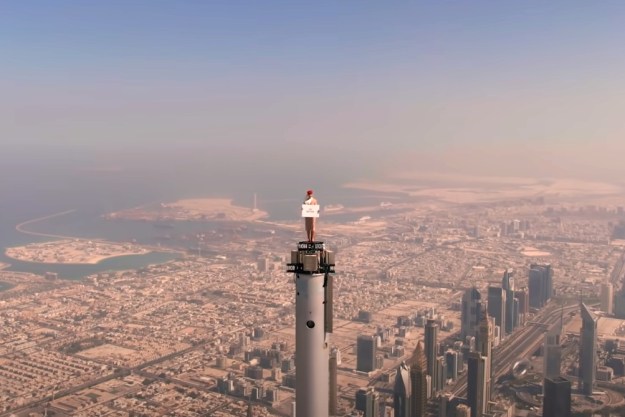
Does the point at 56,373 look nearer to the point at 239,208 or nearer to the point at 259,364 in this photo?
the point at 259,364

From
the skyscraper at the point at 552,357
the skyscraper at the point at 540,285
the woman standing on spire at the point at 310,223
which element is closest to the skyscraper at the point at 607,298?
the skyscraper at the point at 540,285

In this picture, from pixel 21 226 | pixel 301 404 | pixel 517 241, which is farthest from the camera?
pixel 21 226

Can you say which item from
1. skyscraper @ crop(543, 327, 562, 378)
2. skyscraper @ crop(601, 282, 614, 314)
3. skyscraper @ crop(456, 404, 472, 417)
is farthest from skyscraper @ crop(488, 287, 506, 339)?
skyscraper @ crop(456, 404, 472, 417)

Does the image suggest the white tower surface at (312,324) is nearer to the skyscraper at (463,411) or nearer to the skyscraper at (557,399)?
the skyscraper at (463,411)

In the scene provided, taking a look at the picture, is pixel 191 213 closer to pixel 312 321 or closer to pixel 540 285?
pixel 540 285

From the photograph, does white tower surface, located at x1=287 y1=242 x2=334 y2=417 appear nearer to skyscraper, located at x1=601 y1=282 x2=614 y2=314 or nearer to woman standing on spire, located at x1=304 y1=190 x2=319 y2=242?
woman standing on spire, located at x1=304 y1=190 x2=319 y2=242

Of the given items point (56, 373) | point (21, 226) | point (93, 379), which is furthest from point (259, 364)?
point (21, 226)

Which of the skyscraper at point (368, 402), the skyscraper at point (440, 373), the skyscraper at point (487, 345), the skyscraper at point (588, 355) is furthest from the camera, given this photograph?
the skyscraper at point (588, 355)
